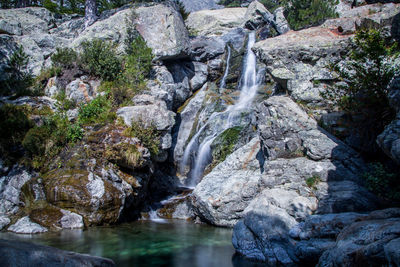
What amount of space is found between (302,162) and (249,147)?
2.78 meters

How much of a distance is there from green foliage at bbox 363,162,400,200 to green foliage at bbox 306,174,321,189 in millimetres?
1232

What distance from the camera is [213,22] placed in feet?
95.9

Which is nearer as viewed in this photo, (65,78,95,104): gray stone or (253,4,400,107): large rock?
(253,4,400,107): large rock

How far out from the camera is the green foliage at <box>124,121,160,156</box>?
37.4 ft

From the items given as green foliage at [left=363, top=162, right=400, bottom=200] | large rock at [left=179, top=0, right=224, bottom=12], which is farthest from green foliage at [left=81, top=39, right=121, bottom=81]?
large rock at [left=179, top=0, right=224, bottom=12]

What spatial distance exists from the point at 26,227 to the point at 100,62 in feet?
33.8

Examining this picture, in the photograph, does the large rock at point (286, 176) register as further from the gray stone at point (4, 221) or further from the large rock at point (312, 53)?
the gray stone at point (4, 221)

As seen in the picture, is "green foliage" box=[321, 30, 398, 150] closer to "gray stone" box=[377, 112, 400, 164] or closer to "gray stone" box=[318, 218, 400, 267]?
"gray stone" box=[377, 112, 400, 164]

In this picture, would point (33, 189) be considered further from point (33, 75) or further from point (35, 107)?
point (33, 75)

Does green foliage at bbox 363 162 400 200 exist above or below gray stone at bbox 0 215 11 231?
above

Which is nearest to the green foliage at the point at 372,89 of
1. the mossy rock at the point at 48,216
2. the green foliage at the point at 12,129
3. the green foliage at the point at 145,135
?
the green foliage at the point at 145,135

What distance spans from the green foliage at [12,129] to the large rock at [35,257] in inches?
330

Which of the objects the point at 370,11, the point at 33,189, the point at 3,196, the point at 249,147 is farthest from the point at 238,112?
the point at 3,196

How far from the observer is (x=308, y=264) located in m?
5.63
